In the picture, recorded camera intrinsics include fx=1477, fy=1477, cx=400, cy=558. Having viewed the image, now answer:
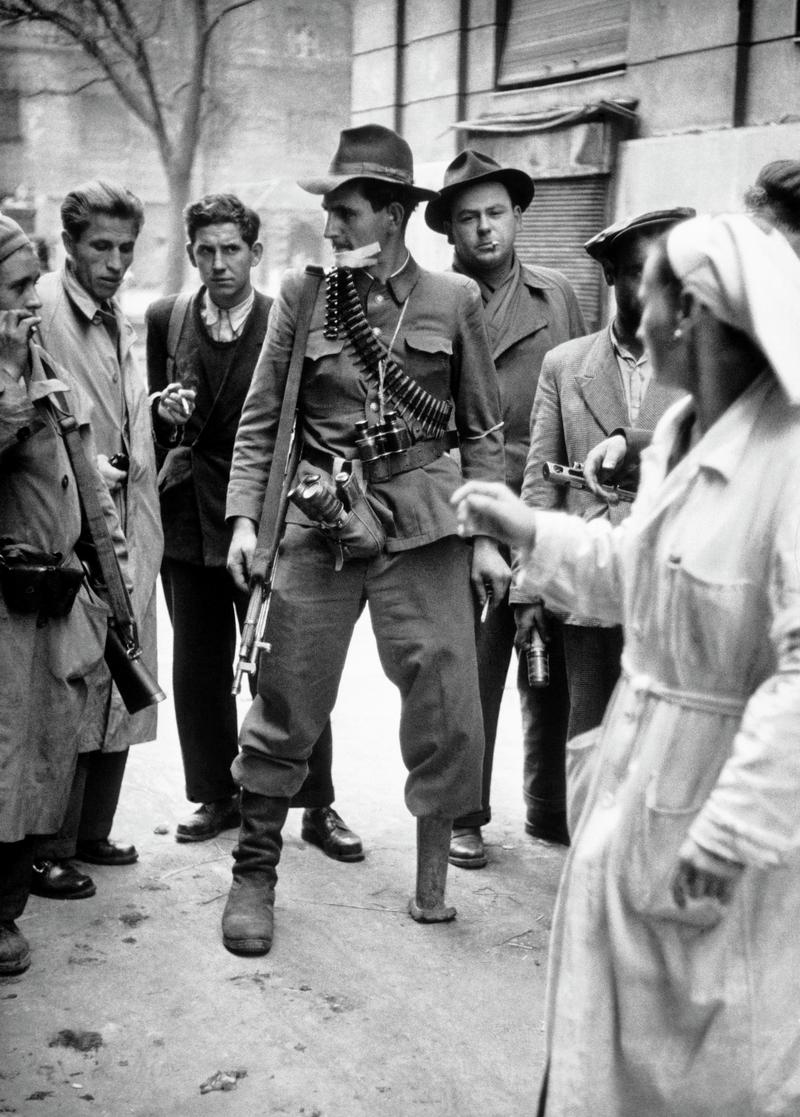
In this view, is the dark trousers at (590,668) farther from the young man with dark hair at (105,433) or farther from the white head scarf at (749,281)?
the white head scarf at (749,281)

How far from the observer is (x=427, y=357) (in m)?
4.62

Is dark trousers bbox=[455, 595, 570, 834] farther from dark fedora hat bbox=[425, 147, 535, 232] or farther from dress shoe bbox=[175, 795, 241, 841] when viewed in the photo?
dark fedora hat bbox=[425, 147, 535, 232]

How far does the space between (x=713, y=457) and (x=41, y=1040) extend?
249cm

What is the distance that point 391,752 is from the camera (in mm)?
6574

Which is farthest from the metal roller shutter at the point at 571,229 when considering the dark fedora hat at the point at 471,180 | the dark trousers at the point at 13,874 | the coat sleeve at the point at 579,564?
the coat sleeve at the point at 579,564

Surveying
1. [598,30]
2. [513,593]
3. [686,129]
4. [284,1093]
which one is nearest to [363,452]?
[513,593]

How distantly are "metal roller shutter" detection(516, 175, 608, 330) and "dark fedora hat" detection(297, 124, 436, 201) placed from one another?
5.72m

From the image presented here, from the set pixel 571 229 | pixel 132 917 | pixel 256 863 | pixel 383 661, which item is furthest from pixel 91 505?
pixel 571 229

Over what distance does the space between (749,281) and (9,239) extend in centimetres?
246

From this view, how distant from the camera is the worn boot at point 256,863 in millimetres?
4539

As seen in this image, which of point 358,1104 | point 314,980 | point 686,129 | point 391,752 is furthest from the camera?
point 686,129

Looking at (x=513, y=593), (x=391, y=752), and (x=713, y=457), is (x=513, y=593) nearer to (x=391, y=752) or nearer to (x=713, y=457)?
(x=391, y=752)

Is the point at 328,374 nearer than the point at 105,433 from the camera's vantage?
Yes

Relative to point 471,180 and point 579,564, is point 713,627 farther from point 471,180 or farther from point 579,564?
point 471,180
